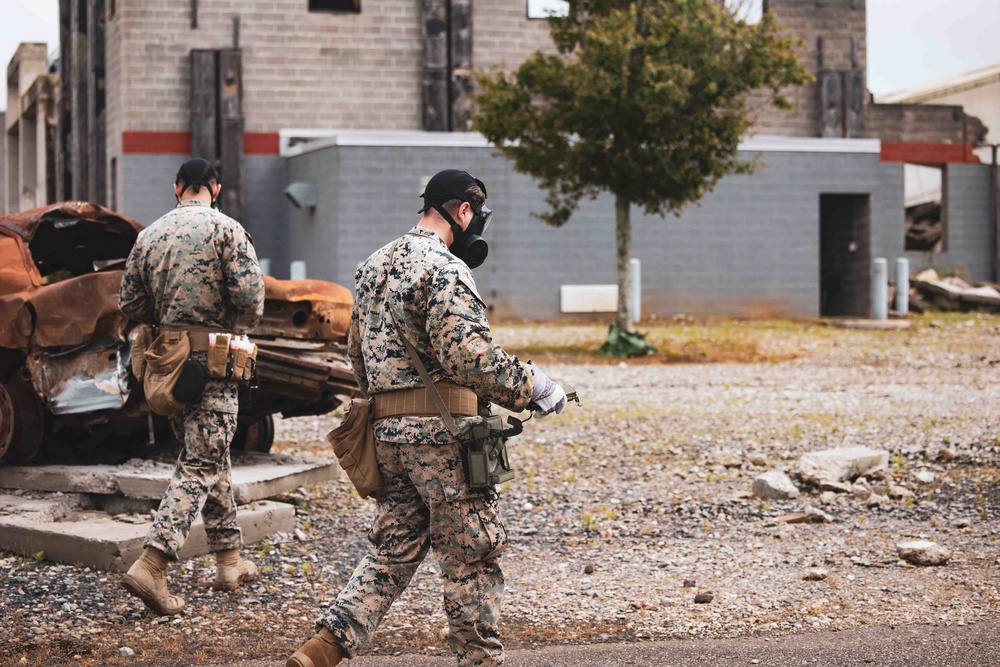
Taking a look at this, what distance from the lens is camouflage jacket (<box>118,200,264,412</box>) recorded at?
5391 millimetres

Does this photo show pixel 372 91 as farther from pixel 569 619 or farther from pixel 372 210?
pixel 569 619

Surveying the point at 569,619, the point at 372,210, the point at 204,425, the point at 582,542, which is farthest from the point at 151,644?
the point at 372,210

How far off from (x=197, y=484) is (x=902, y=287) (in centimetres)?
2089

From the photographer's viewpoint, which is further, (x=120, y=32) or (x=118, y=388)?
(x=120, y=32)

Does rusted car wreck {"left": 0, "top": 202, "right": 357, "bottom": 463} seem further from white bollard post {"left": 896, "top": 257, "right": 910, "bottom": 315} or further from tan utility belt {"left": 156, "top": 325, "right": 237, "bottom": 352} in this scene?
white bollard post {"left": 896, "top": 257, "right": 910, "bottom": 315}

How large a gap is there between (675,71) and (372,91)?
401 inches

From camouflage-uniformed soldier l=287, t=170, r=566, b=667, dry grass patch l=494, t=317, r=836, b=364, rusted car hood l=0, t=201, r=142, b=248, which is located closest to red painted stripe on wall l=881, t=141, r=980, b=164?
dry grass patch l=494, t=317, r=836, b=364

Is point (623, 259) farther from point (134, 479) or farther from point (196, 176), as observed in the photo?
point (196, 176)

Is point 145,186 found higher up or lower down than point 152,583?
higher up

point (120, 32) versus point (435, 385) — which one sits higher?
point (120, 32)

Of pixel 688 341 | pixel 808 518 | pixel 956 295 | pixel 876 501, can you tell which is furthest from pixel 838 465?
pixel 956 295

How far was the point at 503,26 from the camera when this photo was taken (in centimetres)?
2494

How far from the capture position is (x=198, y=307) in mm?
5426

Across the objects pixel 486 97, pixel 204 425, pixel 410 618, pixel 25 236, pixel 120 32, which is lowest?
pixel 410 618
